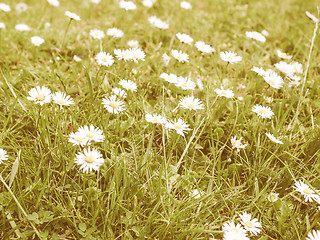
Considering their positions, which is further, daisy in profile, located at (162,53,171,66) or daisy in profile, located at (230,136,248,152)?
daisy in profile, located at (162,53,171,66)

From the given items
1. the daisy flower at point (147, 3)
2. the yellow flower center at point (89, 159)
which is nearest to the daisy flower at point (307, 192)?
the yellow flower center at point (89, 159)

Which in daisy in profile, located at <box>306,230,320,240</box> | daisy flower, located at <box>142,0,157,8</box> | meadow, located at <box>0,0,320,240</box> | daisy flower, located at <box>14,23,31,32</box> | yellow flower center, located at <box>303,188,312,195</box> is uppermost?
yellow flower center, located at <box>303,188,312,195</box>

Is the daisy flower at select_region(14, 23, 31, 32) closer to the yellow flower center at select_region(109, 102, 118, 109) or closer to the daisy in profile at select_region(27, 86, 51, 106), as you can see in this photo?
the daisy in profile at select_region(27, 86, 51, 106)

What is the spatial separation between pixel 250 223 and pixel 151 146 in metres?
0.64

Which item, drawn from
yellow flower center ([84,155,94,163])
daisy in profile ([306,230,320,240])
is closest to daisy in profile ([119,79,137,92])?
yellow flower center ([84,155,94,163])

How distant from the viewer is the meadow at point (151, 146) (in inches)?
55.7

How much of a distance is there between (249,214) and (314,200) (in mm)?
367

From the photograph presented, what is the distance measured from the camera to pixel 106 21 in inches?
122

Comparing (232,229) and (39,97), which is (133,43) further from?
(232,229)

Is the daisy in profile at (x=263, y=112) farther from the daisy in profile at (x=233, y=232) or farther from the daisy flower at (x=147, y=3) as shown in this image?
the daisy flower at (x=147, y=3)

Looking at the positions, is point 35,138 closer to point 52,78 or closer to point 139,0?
point 52,78

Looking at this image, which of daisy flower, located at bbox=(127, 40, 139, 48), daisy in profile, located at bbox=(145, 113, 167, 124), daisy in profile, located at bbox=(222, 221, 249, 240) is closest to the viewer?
daisy in profile, located at bbox=(222, 221, 249, 240)

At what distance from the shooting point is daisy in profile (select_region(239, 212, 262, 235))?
1395 millimetres

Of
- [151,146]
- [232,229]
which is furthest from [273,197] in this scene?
[151,146]
